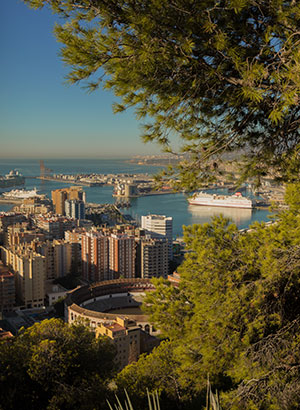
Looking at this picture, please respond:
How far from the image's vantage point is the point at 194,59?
962 mm

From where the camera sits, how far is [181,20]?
35.5 inches

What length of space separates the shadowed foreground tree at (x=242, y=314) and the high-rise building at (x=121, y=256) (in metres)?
6.92

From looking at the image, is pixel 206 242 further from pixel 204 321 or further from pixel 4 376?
pixel 4 376

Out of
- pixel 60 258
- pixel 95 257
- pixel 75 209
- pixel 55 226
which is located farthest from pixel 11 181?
pixel 95 257

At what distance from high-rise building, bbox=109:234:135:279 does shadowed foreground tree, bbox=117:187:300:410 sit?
692cm

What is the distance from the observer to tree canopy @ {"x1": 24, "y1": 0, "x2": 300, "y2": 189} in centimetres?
88

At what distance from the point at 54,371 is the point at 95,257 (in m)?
6.03

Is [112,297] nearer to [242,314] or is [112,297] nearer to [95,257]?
[95,257]

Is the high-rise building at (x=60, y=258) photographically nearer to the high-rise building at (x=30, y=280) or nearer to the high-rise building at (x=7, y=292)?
the high-rise building at (x=30, y=280)

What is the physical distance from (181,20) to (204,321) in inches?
30.1

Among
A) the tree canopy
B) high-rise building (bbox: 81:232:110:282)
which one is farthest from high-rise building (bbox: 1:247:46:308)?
the tree canopy

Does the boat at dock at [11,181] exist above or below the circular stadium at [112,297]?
above

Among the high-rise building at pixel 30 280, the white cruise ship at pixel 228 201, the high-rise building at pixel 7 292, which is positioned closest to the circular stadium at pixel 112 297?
the high-rise building at pixel 30 280

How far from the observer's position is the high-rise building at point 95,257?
8219mm
